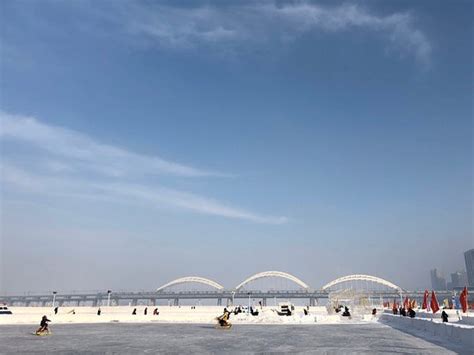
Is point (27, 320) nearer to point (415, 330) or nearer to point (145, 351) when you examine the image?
point (145, 351)

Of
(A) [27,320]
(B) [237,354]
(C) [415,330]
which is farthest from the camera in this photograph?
(A) [27,320]

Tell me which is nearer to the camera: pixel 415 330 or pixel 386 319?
pixel 415 330

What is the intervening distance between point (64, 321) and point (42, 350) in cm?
3637

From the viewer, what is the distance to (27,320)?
5056 centimetres

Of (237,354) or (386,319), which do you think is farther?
(386,319)

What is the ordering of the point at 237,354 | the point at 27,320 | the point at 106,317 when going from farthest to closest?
the point at 106,317 → the point at 27,320 → the point at 237,354

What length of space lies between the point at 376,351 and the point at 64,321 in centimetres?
4588

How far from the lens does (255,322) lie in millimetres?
51969

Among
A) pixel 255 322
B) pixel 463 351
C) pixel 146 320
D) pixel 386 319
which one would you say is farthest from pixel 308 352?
pixel 146 320

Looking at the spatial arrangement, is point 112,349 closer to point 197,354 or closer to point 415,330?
point 197,354

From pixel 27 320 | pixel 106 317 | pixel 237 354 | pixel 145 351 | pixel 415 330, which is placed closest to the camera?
pixel 237 354

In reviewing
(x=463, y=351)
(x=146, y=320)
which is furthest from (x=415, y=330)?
(x=146, y=320)

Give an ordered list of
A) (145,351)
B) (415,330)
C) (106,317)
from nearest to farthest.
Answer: (145,351)
(415,330)
(106,317)

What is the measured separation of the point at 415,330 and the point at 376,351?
60.4 ft
